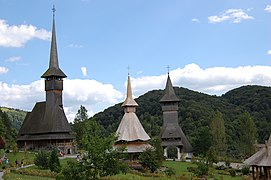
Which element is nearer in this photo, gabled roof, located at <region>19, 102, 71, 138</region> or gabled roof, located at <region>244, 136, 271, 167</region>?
gabled roof, located at <region>244, 136, 271, 167</region>

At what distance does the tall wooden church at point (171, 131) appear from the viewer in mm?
56156

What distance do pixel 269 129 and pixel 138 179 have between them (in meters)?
43.1

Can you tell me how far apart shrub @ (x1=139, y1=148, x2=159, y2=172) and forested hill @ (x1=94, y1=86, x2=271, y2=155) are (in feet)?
75.4

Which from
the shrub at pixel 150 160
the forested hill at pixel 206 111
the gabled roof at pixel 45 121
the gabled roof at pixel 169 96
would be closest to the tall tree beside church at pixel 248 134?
the forested hill at pixel 206 111

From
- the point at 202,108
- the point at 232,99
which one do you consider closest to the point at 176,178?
the point at 202,108

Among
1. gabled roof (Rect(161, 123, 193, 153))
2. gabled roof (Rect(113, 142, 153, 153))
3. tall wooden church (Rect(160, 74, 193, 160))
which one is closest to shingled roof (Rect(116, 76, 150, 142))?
gabled roof (Rect(113, 142, 153, 153))

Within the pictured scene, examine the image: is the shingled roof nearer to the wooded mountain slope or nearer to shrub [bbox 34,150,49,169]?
shrub [bbox 34,150,49,169]

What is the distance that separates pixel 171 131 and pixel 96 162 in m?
40.7

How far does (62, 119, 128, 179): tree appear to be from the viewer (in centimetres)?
1836

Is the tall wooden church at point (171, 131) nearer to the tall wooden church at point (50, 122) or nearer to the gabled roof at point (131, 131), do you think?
the tall wooden church at point (50, 122)

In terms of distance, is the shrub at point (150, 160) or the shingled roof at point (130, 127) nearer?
the shrub at point (150, 160)

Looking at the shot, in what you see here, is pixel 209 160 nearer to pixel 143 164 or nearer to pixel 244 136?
pixel 143 164

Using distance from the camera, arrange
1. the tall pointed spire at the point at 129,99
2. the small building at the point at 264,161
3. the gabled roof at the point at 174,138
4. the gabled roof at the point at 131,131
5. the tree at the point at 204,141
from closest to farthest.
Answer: the small building at the point at 264,161 < the gabled roof at the point at 131,131 < the tall pointed spire at the point at 129,99 < the tree at the point at 204,141 < the gabled roof at the point at 174,138

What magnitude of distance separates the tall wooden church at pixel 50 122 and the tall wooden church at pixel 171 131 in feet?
43.1
